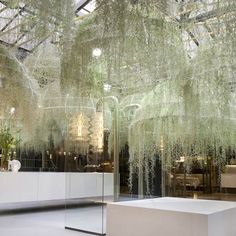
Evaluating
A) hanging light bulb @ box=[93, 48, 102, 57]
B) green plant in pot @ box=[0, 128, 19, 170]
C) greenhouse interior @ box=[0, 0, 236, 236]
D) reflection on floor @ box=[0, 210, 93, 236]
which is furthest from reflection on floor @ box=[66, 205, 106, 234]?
hanging light bulb @ box=[93, 48, 102, 57]

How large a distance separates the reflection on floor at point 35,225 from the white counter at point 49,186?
0.33 m

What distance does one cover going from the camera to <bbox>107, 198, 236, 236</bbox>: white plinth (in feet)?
9.73

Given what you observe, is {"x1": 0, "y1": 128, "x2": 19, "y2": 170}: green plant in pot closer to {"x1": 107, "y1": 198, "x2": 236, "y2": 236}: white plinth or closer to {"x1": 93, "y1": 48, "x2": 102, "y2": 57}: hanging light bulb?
{"x1": 107, "y1": 198, "x2": 236, "y2": 236}: white plinth

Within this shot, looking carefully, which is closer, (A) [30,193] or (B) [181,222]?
(B) [181,222]

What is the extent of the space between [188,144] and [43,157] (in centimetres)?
405

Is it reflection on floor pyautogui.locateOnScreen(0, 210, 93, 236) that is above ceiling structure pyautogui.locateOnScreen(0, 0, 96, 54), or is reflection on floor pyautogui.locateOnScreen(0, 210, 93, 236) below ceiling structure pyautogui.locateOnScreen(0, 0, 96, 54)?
below

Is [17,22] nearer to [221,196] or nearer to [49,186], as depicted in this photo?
[49,186]

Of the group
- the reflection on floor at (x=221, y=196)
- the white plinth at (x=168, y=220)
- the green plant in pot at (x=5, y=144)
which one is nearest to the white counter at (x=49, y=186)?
the green plant in pot at (x=5, y=144)

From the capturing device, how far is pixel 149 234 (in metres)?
3.22

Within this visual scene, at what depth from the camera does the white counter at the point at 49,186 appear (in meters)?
4.67

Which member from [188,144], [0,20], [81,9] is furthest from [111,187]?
[0,20]

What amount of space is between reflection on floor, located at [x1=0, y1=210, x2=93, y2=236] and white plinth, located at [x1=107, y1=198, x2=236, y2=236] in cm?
100

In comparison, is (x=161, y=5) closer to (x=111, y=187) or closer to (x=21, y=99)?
(x=21, y=99)

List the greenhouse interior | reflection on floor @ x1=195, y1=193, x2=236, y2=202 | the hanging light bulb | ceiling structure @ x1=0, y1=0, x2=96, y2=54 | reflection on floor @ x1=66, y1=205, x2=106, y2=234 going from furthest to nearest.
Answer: reflection on floor @ x1=195, y1=193, x2=236, y2=202 → reflection on floor @ x1=66, y1=205, x2=106, y2=234 → the hanging light bulb → ceiling structure @ x1=0, y1=0, x2=96, y2=54 → the greenhouse interior
